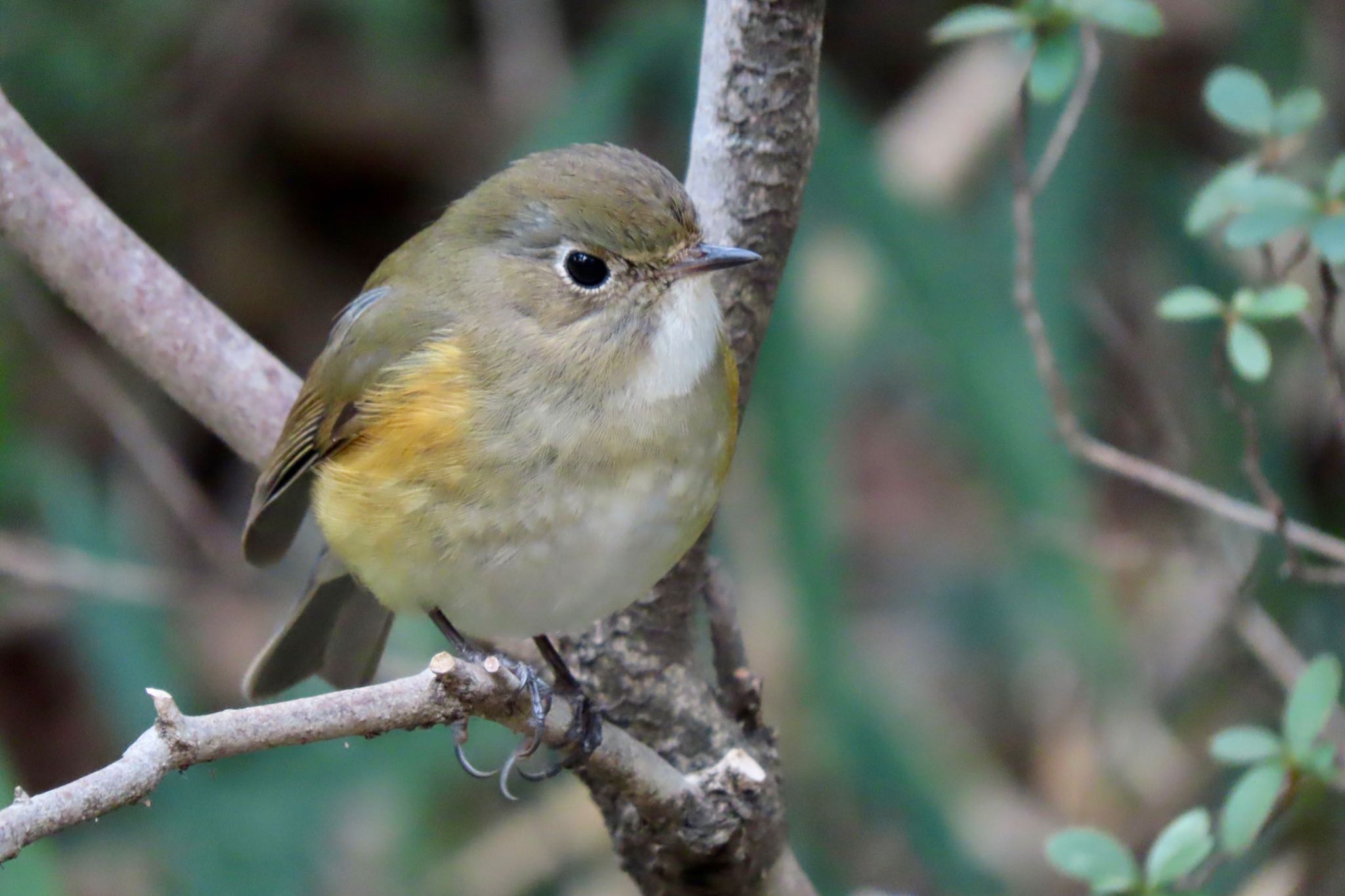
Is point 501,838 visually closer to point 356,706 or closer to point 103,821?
point 103,821

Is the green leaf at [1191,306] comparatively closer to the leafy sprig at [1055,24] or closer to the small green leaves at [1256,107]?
the small green leaves at [1256,107]

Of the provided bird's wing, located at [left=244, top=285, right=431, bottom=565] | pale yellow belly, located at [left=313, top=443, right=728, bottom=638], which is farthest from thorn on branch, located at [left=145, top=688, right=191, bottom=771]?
bird's wing, located at [left=244, top=285, right=431, bottom=565]

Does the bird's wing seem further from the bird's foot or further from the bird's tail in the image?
the bird's foot

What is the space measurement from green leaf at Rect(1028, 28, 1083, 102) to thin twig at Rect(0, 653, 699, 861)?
131 cm

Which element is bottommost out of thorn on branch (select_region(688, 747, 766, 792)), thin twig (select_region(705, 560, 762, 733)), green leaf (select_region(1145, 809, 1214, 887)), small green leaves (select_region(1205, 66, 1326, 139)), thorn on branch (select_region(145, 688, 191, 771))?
green leaf (select_region(1145, 809, 1214, 887))

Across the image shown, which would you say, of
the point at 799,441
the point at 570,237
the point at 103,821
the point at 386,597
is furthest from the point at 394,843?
the point at 570,237

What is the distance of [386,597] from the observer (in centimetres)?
262

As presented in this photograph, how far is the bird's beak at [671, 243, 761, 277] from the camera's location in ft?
7.86

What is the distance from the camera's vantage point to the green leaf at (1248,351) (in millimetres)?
2312

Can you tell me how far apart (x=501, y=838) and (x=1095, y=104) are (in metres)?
2.76

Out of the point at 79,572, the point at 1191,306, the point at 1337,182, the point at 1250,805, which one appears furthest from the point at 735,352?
the point at 79,572

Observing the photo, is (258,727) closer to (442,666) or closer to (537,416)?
(442,666)

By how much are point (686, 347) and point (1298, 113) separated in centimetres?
103

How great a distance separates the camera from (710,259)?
243cm
